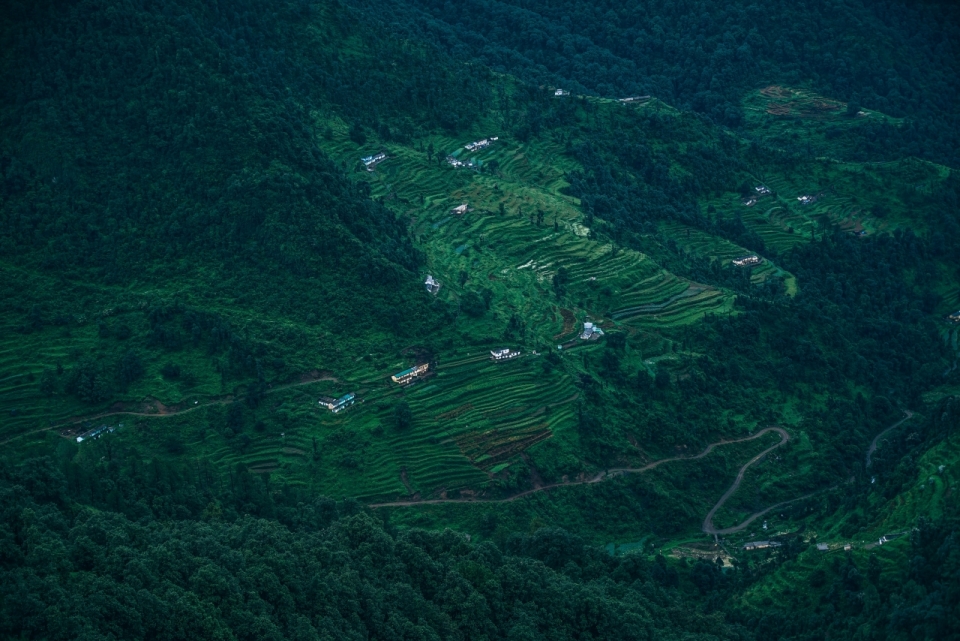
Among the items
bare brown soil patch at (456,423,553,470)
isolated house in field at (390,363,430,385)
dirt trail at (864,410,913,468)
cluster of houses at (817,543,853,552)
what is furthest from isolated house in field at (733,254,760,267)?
cluster of houses at (817,543,853,552)

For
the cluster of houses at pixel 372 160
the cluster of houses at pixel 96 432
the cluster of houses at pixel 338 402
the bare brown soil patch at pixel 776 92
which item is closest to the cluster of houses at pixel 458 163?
the cluster of houses at pixel 372 160

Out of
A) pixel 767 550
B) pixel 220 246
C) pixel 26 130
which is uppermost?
pixel 26 130

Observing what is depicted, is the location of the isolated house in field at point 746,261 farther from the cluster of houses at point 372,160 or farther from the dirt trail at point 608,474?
the cluster of houses at point 372,160

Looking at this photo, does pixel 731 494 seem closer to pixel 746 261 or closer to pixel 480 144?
pixel 746 261

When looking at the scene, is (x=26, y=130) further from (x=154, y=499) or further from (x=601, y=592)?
(x=601, y=592)

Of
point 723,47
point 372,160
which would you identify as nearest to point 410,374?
point 372,160

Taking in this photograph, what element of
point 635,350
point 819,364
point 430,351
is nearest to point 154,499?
point 430,351
